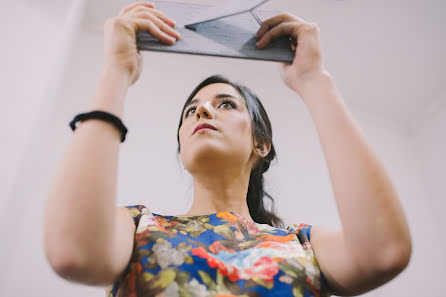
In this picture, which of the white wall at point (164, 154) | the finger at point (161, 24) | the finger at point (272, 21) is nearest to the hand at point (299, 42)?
the finger at point (272, 21)

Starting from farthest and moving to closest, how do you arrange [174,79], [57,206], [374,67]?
[374,67] < [174,79] < [57,206]

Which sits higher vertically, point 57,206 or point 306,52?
point 306,52

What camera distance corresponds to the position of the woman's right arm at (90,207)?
0.38 m

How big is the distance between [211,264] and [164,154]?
36.0 inches

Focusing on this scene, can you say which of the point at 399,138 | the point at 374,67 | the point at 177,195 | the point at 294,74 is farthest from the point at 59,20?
the point at 399,138

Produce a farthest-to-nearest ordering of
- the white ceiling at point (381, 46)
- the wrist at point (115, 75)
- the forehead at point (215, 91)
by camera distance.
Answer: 1. the white ceiling at point (381, 46)
2. the forehead at point (215, 91)
3. the wrist at point (115, 75)

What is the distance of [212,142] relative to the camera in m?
0.71

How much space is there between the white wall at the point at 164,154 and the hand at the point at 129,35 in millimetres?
459

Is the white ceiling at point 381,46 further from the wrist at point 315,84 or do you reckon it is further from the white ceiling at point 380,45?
the wrist at point 315,84

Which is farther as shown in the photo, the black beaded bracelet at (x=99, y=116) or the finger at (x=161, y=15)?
the finger at (x=161, y=15)

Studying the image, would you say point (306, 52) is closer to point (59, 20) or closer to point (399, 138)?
point (59, 20)

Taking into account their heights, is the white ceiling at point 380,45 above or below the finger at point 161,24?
above

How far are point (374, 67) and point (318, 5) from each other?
524 mm

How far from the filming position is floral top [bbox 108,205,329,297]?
48 cm
